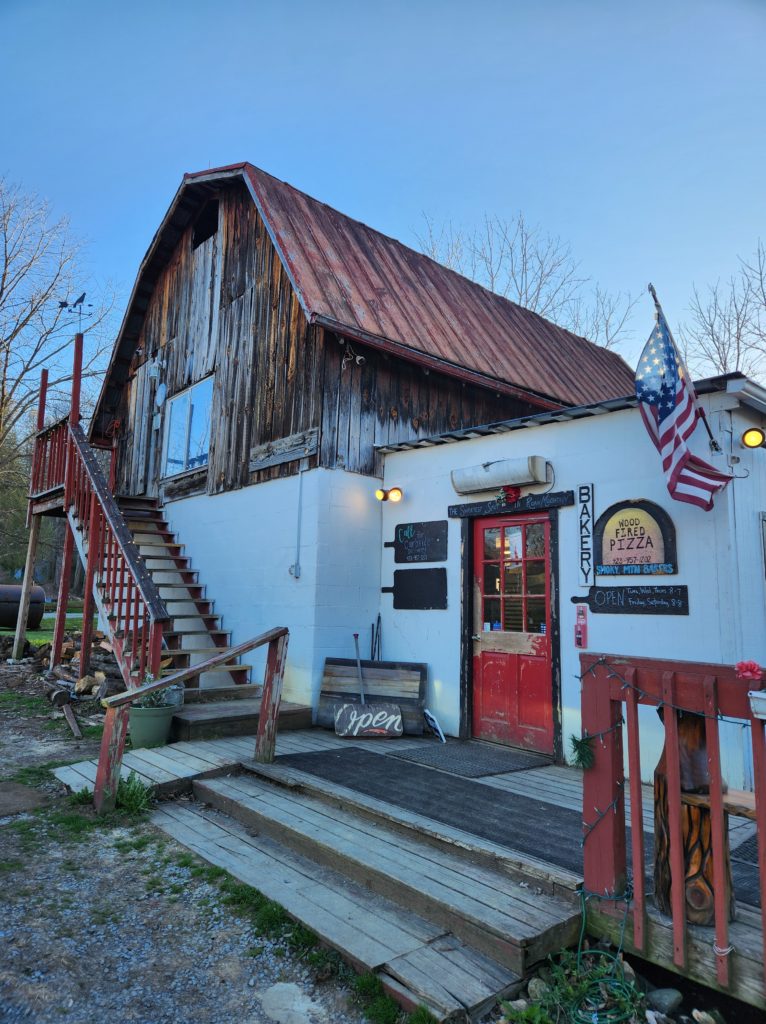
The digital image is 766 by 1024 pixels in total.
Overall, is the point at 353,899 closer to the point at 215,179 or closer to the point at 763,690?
the point at 763,690

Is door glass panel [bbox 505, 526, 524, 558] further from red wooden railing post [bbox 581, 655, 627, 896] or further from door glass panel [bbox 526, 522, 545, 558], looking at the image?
red wooden railing post [bbox 581, 655, 627, 896]

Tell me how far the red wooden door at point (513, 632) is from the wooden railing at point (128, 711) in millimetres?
2064

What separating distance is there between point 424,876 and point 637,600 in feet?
8.87

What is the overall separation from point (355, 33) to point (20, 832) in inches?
377

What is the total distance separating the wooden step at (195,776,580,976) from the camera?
2.46 meters

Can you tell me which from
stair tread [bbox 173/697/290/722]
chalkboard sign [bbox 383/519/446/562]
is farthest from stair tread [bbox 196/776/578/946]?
chalkboard sign [bbox 383/519/446/562]

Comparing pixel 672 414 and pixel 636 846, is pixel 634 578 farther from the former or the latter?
pixel 636 846

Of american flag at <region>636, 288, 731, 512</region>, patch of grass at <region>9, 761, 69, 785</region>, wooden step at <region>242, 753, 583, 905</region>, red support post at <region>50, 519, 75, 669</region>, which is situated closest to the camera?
wooden step at <region>242, 753, 583, 905</region>

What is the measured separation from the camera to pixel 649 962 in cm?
248

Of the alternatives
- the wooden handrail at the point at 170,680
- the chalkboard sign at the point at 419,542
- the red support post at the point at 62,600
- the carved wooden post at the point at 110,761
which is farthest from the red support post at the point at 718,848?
the red support post at the point at 62,600

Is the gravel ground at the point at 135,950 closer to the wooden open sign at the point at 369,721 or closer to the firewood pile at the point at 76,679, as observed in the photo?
the wooden open sign at the point at 369,721

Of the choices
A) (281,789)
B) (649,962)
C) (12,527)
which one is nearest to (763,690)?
(649,962)

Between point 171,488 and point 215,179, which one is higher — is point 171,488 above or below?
below

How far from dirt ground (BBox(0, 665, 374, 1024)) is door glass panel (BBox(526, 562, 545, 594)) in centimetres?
342
